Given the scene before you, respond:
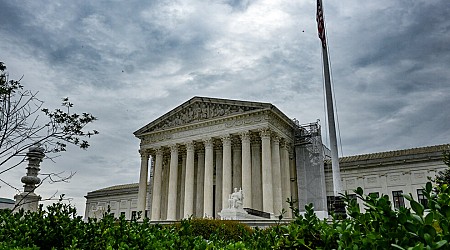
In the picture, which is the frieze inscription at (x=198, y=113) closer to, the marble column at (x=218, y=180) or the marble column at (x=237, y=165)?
the marble column at (x=237, y=165)

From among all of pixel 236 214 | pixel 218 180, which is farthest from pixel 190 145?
pixel 236 214

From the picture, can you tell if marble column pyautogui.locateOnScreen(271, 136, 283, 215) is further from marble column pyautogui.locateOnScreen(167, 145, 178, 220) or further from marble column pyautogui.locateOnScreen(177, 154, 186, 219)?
marble column pyautogui.locateOnScreen(177, 154, 186, 219)

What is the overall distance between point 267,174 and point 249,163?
2080mm

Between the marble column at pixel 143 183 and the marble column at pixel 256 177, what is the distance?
42.0 feet

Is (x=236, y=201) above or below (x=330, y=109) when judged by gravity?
below

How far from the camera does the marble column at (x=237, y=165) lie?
3594 centimetres

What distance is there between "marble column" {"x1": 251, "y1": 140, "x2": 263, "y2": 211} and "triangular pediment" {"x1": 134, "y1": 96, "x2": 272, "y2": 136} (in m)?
4.17

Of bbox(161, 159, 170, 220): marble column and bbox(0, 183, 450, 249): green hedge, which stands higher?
bbox(161, 159, 170, 220): marble column

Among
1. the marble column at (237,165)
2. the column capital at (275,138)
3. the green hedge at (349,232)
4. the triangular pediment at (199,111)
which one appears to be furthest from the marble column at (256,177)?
the green hedge at (349,232)

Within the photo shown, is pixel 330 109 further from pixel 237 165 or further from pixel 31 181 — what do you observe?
pixel 237 165

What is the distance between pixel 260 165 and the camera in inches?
1387

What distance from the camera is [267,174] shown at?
103 ft

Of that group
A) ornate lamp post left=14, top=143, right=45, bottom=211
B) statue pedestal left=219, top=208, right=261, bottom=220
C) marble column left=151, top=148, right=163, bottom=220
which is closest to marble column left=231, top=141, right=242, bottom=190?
statue pedestal left=219, top=208, right=261, bottom=220

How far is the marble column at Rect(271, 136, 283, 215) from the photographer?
31828 mm
